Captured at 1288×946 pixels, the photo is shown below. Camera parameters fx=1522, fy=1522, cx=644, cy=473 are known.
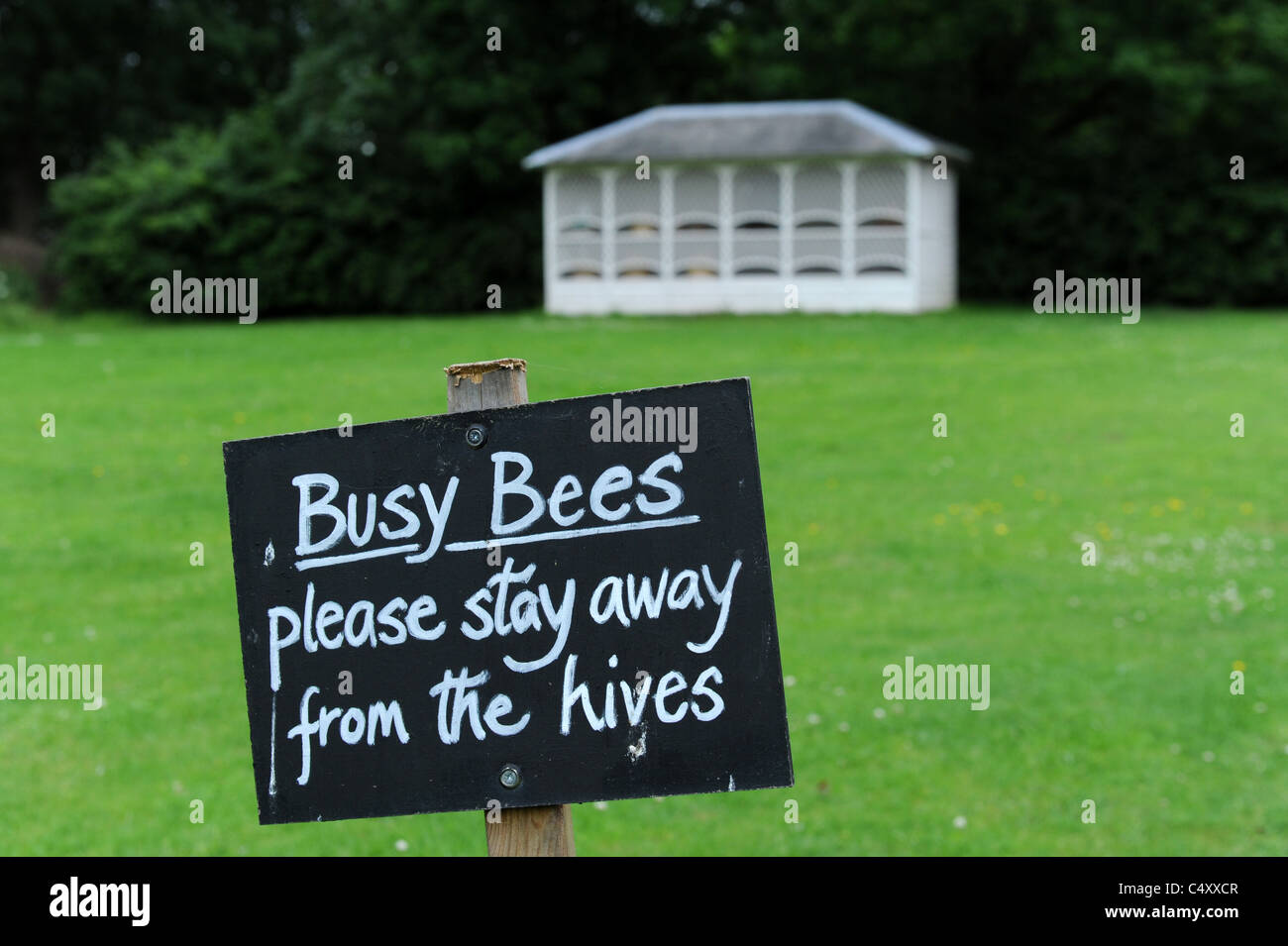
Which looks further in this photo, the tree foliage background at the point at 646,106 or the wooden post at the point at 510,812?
the tree foliage background at the point at 646,106

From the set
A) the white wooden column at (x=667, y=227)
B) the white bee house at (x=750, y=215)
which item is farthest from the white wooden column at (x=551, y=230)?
the white wooden column at (x=667, y=227)

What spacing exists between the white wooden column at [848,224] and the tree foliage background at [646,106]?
12.0 feet

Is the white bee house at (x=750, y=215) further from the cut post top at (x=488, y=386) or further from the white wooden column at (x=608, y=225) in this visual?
the cut post top at (x=488, y=386)

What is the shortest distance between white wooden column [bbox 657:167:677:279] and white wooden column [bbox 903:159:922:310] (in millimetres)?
4269

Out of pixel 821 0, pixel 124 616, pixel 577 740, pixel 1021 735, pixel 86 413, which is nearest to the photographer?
pixel 577 740

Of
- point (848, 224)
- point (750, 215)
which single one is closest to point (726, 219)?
point (750, 215)

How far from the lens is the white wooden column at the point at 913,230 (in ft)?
88.4

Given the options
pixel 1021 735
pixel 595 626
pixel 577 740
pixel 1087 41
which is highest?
pixel 1087 41

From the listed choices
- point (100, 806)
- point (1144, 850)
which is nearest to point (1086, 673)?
point (1144, 850)

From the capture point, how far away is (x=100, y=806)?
6016 millimetres

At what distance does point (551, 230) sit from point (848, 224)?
5685mm

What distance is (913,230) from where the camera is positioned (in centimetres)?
2695

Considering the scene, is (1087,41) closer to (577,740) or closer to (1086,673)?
(1086,673)

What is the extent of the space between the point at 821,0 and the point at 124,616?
79.9ft
